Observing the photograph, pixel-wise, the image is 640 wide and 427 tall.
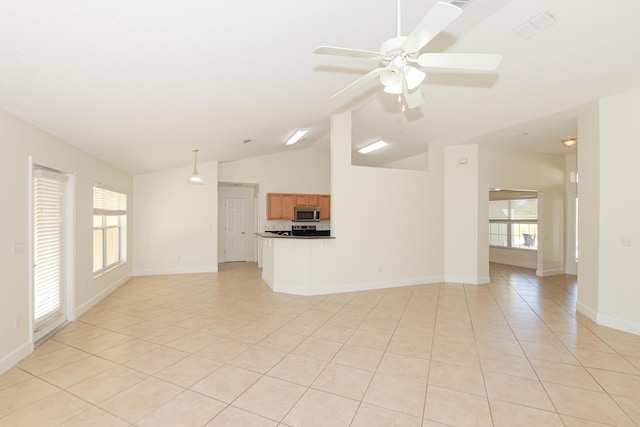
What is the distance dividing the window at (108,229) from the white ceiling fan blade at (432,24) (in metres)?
4.99

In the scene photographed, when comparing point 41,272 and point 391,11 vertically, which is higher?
point 391,11

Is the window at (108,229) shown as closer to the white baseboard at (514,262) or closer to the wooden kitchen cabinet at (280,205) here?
the wooden kitchen cabinet at (280,205)

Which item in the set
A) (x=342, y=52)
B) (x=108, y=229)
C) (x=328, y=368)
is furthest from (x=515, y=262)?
(x=108, y=229)

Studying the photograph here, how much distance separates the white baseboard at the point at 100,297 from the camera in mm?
4268

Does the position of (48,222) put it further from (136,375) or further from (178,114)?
(136,375)

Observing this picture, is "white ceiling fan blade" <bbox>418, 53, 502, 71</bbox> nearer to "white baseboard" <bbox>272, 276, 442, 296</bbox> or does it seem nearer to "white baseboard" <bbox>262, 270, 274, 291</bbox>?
"white baseboard" <bbox>272, 276, 442, 296</bbox>

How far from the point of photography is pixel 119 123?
3424mm

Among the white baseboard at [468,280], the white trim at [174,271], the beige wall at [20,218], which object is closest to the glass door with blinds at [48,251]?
the beige wall at [20,218]

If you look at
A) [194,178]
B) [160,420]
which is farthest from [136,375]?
[194,178]

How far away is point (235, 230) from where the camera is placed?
9211 mm

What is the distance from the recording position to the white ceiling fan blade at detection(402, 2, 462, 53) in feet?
4.74

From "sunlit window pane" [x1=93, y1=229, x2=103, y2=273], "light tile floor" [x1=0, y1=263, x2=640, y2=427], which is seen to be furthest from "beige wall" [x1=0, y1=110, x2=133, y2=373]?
"sunlit window pane" [x1=93, y1=229, x2=103, y2=273]

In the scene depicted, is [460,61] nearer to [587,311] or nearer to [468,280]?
[587,311]

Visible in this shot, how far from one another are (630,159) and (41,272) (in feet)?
22.4
